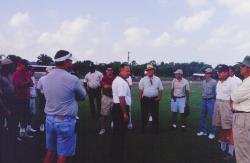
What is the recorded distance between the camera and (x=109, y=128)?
12359 millimetres

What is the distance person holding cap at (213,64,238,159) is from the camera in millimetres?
8930

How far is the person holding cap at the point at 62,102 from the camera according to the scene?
18.3 feet

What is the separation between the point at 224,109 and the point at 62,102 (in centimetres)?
480

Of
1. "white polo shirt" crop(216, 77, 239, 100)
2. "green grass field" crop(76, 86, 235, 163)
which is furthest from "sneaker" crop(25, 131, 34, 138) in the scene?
"white polo shirt" crop(216, 77, 239, 100)

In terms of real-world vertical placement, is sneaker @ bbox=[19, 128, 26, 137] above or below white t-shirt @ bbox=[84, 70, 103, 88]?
below

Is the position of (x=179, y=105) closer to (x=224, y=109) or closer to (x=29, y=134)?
(x=224, y=109)

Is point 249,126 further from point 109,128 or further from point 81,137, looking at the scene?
point 109,128

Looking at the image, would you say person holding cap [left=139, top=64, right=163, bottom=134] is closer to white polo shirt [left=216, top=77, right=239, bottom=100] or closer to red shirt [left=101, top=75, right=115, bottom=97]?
red shirt [left=101, top=75, right=115, bottom=97]

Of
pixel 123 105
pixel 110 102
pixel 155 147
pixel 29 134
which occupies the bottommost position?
pixel 155 147

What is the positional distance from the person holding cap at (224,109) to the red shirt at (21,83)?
5.07m

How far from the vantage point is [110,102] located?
1130 centimetres

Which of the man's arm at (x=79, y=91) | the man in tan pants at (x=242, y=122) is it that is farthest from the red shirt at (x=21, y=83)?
the man in tan pants at (x=242, y=122)

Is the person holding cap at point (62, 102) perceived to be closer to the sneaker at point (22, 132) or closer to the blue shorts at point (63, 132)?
the blue shorts at point (63, 132)

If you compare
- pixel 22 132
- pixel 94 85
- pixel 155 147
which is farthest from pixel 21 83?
pixel 94 85
